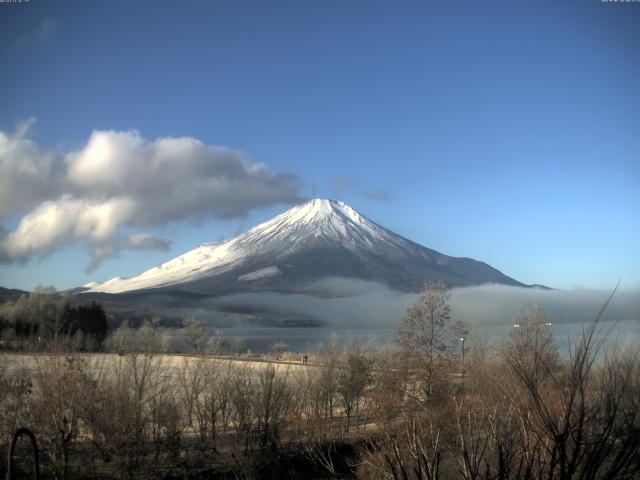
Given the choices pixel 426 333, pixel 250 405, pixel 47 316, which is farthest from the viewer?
pixel 47 316

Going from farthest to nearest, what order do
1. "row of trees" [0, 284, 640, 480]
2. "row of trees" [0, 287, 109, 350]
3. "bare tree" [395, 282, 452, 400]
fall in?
"row of trees" [0, 287, 109, 350], "bare tree" [395, 282, 452, 400], "row of trees" [0, 284, 640, 480]

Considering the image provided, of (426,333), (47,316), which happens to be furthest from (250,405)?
(47,316)

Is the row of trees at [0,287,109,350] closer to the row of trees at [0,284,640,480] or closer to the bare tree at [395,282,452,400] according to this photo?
the row of trees at [0,284,640,480]

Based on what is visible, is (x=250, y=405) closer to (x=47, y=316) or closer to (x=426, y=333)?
(x=426, y=333)

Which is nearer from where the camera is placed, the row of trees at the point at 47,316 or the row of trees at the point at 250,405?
the row of trees at the point at 250,405

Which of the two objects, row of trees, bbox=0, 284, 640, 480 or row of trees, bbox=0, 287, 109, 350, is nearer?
row of trees, bbox=0, 284, 640, 480

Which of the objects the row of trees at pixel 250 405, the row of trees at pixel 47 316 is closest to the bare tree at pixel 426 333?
the row of trees at pixel 250 405

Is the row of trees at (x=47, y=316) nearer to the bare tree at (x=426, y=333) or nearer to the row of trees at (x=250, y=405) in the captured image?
the row of trees at (x=250, y=405)

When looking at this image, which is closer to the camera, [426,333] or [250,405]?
[250,405]

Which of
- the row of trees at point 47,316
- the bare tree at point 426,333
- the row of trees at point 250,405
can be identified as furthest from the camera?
the row of trees at point 47,316

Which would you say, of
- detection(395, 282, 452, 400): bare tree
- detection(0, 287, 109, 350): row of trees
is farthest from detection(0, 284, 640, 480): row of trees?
detection(0, 287, 109, 350): row of trees

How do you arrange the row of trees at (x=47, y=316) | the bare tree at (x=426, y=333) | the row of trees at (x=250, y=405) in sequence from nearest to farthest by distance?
the row of trees at (x=250, y=405) → the bare tree at (x=426, y=333) → the row of trees at (x=47, y=316)

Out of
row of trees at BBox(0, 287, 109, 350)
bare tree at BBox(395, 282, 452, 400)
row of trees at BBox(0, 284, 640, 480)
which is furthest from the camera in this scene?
row of trees at BBox(0, 287, 109, 350)

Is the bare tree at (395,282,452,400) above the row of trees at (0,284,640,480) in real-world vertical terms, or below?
above
